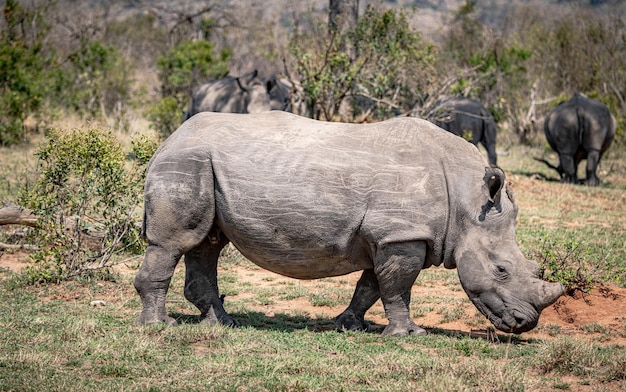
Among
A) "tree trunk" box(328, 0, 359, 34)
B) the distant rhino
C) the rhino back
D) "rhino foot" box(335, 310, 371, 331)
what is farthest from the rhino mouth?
"tree trunk" box(328, 0, 359, 34)

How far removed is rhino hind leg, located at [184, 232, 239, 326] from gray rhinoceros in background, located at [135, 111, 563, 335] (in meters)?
0.33

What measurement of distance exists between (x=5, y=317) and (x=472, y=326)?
4.16 m

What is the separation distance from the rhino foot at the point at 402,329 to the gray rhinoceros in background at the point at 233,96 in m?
9.49

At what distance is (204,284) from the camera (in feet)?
24.3

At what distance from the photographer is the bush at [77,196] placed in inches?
345

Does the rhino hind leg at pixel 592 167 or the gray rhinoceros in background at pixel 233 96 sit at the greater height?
the gray rhinoceros in background at pixel 233 96

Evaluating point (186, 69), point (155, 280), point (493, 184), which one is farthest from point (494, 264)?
point (186, 69)

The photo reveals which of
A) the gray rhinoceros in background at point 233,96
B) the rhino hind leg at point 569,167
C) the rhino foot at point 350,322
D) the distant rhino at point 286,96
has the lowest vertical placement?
the rhino hind leg at point 569,167

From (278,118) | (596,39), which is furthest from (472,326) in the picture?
(596,39)

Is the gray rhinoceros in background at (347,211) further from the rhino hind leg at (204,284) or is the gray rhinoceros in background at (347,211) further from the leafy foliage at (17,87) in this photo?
the leafy foliage at (17,87)

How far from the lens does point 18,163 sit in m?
15.0

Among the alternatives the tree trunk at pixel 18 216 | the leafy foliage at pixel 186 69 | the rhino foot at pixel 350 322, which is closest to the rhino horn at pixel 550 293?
the rhino foot at pixel 350 322

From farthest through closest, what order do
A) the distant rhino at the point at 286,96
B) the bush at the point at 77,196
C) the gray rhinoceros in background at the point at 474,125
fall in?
the gray rhinoceros in background at the point at 474,125 < the distant rhino at the point at 286,96 < the bush at the point at 77,196

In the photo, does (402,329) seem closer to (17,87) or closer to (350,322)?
(350,322)
